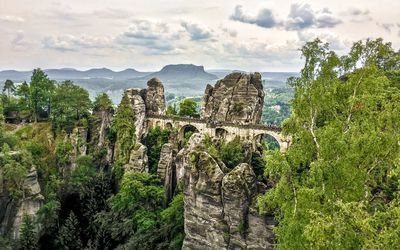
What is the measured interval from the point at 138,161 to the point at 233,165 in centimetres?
1340

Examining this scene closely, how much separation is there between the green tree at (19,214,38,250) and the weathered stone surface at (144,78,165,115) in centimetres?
2473

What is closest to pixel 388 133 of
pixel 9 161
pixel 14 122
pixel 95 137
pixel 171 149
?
pixel 171 149

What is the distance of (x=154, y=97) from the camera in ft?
204

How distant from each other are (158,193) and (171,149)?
7924mm

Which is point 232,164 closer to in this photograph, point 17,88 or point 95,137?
point 95,137

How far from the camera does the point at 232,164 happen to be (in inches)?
1718

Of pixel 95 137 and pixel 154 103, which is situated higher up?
pixel 154 103

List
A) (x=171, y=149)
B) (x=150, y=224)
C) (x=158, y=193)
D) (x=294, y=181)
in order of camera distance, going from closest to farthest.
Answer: (x=294, y=181) < (x=150, y=224) < (x=158, y=193) < (x=171, y=149)

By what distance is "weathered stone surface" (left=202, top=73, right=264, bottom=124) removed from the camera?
181 ft

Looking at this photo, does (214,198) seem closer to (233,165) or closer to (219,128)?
(233,165)

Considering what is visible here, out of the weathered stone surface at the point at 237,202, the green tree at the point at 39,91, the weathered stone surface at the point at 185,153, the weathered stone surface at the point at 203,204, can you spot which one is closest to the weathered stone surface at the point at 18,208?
the green tree at the point at 39,91

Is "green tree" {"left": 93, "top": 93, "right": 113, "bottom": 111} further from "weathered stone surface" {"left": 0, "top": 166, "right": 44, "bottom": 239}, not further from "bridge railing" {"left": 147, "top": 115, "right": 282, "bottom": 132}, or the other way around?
"weathered stone surface" {"left": 0, "top": 166, "right": 44, "bottom": 239}

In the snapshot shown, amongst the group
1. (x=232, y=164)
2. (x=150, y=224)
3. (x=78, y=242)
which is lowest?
(x=78, y=242)

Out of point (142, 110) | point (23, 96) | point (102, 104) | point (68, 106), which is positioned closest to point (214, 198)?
point (142, 110)
